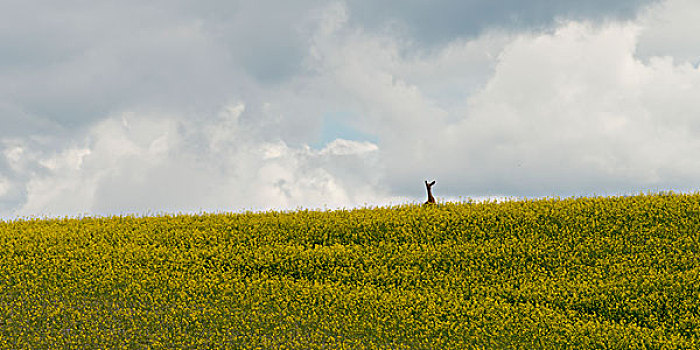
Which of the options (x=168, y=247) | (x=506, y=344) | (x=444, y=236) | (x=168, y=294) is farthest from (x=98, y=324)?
(x=444, y=236)

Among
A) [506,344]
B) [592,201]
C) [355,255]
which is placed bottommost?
[506,344]

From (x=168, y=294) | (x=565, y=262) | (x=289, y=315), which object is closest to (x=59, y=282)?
(x=168, y=294)

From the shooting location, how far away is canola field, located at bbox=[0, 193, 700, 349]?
16.5m

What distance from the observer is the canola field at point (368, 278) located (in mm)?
16547

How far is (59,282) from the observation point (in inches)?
779

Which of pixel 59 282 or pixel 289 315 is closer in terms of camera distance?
pixel 289 315

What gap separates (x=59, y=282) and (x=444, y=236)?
13.0m

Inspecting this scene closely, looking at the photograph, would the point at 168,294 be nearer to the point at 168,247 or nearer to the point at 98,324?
the point at 98,324

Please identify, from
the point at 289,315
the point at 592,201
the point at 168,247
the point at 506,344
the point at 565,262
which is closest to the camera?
the point at 506,344

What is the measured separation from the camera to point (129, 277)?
19984 mm

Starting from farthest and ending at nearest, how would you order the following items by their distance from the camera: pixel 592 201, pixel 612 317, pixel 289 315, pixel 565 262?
pixel 592 201 < pixel 565 262 < pixel 612 317 < pixel 289 315

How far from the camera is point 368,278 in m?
20.6

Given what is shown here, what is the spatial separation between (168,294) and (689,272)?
16.1 meters

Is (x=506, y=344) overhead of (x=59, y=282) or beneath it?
beneath
